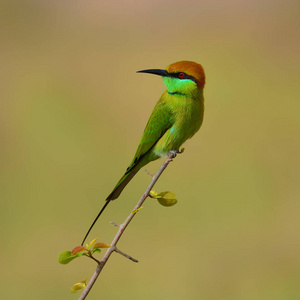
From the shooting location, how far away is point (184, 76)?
3.21 ft

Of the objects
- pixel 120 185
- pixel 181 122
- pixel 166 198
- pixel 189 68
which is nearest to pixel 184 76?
pixel 189 68

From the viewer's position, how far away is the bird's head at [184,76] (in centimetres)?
94

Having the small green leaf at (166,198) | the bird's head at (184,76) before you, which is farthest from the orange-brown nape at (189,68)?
the small green leaf at (166,198)

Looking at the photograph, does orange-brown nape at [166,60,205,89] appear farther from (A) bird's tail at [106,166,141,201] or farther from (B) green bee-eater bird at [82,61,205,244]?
(A) bird's tail at [106,166,141,201]

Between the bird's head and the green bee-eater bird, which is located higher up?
the bird's head

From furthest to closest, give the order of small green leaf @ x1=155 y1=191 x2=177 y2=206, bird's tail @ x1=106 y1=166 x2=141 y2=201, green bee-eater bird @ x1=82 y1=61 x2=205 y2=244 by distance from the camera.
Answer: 1. green bee-eater bird @ x1=82 y1=61 x2=205 y2=244
2. bird's tail @ x1=106 y1=166 x2=141 y2=201
3. small green leaf @ x1=155 y1=191 x2=177 y2=206

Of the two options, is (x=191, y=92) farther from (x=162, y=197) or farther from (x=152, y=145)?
(x=162, y=197)

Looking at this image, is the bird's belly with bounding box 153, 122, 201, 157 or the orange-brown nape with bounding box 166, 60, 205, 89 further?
the bird's belly with bounding box 153, 122, 201, 157

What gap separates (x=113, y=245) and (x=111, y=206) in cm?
223

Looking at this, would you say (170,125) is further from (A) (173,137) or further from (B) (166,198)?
(B) (166,198)

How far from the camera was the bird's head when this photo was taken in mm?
941

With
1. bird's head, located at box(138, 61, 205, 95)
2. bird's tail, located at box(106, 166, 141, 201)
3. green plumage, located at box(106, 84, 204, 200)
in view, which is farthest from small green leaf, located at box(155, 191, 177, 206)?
green plumage, located at box(106, 84, 204, 200)

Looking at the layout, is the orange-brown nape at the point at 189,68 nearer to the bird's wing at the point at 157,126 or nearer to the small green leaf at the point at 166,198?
the bird's wing at the point at 157,126

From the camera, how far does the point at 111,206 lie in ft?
8.73
